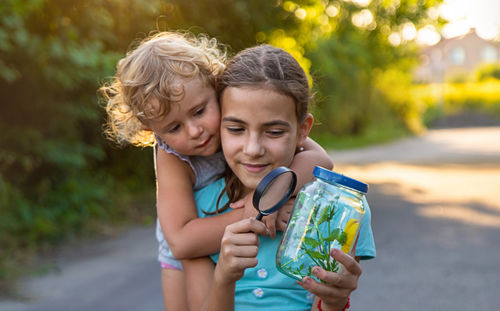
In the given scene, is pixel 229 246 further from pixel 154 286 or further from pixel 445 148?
pixel 445 148

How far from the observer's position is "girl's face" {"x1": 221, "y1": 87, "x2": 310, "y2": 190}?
1780 millimetres

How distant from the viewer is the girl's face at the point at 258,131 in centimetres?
178

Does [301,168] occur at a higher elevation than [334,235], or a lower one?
higher

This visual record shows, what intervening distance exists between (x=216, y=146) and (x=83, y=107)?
443cm

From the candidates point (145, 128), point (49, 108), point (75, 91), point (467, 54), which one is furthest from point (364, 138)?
point (467, 54)

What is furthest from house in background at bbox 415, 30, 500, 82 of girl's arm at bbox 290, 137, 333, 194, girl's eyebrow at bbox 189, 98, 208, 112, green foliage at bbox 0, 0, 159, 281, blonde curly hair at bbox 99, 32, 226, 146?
girl's eyebrow at bbox 189, 98, 208, 112

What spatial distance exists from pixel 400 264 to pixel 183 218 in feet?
15.2

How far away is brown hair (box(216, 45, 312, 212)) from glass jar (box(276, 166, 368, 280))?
1.19ft

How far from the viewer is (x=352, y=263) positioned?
153 centimetres

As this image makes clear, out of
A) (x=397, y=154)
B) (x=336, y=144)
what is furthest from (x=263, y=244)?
(x=336, y=144)

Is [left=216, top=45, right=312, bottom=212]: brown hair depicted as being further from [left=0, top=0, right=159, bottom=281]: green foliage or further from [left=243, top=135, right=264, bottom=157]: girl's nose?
[left=0, top=0, right=159, bottom=281]: green foliage

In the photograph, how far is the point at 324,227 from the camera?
Answer: 1540 millimetres

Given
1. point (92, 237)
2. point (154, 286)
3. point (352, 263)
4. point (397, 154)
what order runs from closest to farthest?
point (352, 263), point (154, 286), point (92, 237), point (397, 154)

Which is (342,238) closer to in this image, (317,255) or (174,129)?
(317,255)
